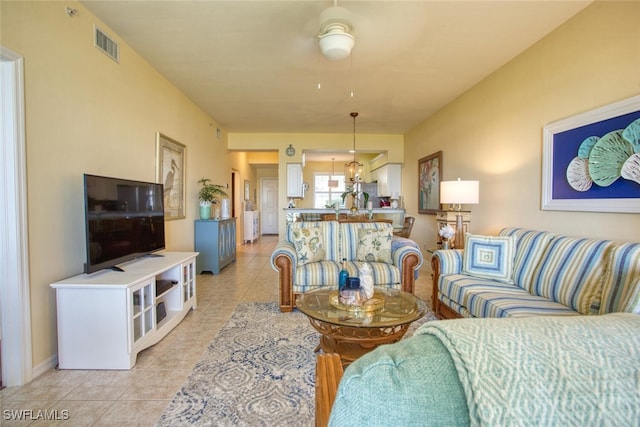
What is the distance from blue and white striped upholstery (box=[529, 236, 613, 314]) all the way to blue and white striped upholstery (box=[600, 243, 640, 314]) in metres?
0.07

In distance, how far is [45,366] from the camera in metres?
1.94

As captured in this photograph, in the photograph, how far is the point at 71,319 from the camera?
1.94m

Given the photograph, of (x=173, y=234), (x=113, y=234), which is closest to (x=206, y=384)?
(x=113, y=234)

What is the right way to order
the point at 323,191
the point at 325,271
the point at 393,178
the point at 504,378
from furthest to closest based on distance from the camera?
1. the point at 323,191
2. the point at 393,178
3. the point at 325,271
4. the point at 504,378

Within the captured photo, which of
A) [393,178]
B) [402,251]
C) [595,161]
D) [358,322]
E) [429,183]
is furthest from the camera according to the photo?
[393,178]

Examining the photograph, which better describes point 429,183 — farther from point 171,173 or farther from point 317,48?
Result: point 171,173

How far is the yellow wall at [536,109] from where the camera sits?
1.99 m

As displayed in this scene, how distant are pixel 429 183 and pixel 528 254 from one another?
2.74 m

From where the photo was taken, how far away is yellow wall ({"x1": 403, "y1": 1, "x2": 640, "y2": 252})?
1.99m

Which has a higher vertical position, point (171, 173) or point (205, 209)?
point (171, 173)

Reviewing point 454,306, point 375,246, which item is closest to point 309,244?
point 375,246

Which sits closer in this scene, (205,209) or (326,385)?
(326,385)

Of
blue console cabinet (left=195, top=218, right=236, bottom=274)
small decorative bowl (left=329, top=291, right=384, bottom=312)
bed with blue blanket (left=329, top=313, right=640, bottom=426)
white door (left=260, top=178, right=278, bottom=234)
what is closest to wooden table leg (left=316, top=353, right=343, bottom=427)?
bed with blue blanket (left=329, top=313, right=640, bottom=426)

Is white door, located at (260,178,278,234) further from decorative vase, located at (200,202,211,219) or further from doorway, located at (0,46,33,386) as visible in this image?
doorway, located at (0,46,33,386)
